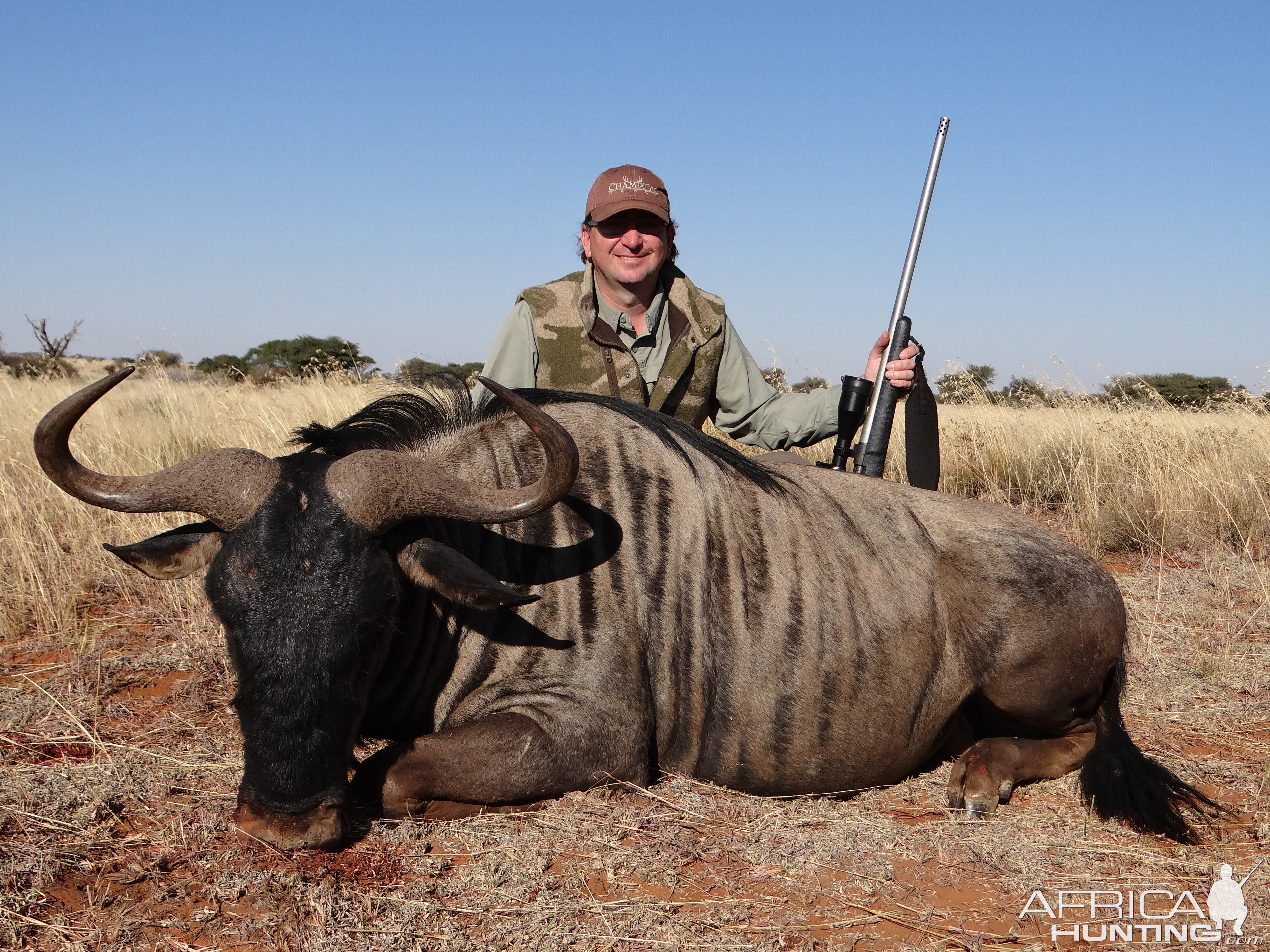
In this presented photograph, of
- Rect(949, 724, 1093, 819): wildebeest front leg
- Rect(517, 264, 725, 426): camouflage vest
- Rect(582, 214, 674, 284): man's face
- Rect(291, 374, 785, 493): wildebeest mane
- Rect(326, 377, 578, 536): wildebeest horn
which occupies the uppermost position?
Rect(582, 214, 674, 284): man's face

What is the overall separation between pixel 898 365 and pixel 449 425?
232 centimetres

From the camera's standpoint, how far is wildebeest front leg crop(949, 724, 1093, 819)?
11.3 feet

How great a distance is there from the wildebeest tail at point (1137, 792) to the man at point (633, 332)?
2.08 metres

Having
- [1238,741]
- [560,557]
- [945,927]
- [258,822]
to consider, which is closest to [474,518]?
[560,557]

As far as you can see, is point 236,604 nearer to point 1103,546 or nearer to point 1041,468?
point 1103,546

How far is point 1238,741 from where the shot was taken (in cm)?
395

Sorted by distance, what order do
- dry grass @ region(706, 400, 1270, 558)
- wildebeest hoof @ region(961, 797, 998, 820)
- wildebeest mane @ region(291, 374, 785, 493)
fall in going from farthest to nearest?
1. dry grass @ region(706, 400, 1270, 558)
2. wildebeest hoof @ region(961, 797, 998, 820)
3. wildebeest mane @ region(291, 374, 785, 493)

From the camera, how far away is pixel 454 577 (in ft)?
9.04

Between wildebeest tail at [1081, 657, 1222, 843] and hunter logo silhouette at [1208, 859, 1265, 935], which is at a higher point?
wildebeest tail at [1081, 657, 1222, 843]

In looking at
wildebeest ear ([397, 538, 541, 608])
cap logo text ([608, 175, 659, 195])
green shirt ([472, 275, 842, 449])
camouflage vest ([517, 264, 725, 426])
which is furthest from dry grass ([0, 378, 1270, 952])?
cap logo text ([608, 175, 659, 195])

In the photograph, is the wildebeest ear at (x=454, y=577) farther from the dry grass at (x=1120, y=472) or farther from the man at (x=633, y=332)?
the dry grass at (x=1120, y=472)

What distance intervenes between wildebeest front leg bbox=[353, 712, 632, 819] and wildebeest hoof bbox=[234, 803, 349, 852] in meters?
0.22

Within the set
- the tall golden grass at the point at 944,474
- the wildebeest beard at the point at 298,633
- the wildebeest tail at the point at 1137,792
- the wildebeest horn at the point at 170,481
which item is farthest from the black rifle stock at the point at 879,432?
the tall golden grass at the point at 944,474

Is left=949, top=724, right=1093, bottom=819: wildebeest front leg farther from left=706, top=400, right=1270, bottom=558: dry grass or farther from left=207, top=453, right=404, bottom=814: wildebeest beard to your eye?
left=706, top=400, right=1270, bottom=558: dry grass
